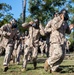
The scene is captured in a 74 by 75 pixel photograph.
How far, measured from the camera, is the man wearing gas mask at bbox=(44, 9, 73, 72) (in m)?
10.2

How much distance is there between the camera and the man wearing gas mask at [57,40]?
33.6 ft

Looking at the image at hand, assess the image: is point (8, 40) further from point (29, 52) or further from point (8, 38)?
point (29, 52)

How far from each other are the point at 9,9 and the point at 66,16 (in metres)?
40.0

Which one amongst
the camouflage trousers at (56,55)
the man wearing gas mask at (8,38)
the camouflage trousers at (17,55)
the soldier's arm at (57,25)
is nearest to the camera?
the camouflage trousers at (56,55)

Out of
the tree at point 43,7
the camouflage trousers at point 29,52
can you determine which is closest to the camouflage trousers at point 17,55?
the camouflage trousers at point 29,52

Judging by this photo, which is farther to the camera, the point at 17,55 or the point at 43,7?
the point at 43,7

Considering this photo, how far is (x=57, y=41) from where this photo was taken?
33.8ft

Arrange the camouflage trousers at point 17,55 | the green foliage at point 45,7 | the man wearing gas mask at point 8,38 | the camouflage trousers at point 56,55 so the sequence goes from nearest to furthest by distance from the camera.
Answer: the camouflage trousers at point 56,55 → the man wearing gas mask at point 8,38 → the camouflage trousers at point 17,55 → the green foliage at point 45,7

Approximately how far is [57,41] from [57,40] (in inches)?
1.4

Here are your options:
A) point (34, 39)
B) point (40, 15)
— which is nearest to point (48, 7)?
point (40, 15)

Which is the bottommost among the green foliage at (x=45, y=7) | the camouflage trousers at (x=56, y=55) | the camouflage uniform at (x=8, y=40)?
the camouflage trousers at (x=56, y=55)

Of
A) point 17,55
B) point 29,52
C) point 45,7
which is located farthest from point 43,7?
point 29,52

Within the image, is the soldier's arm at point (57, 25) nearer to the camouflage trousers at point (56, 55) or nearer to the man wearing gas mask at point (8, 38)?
the camouflage trousers at point (56, 55)

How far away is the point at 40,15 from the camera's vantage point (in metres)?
50.6
